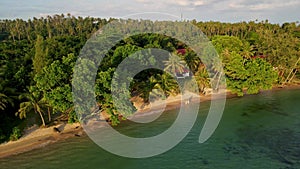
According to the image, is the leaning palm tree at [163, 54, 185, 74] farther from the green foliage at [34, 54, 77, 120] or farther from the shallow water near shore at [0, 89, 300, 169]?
the green foliage at [34, 54, 77, 120]

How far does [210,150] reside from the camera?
1100 inches

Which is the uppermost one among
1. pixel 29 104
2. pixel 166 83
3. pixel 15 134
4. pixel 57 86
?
pixel 57 86

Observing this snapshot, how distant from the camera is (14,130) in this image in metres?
30.2

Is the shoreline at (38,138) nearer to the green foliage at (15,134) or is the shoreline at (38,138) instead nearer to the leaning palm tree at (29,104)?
the green foliage at (15,134)

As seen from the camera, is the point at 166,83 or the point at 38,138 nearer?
the point at 38,138

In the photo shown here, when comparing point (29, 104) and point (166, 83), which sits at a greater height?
point (166, 83)

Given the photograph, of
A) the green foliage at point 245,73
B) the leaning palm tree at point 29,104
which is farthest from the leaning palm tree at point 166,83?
the leaning palm tree at point 29,104

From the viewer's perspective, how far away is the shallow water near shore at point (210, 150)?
83.5ft

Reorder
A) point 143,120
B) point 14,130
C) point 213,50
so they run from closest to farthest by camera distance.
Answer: point 14,130
point 143,120
point 213,50

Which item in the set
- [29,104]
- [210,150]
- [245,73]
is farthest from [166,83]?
[29,104]

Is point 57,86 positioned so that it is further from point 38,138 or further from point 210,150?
point 210,150

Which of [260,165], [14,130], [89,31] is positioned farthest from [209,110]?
[89,31]

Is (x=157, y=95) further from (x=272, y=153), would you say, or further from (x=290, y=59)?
(x=290, y=59)

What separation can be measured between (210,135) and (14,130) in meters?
22.0
